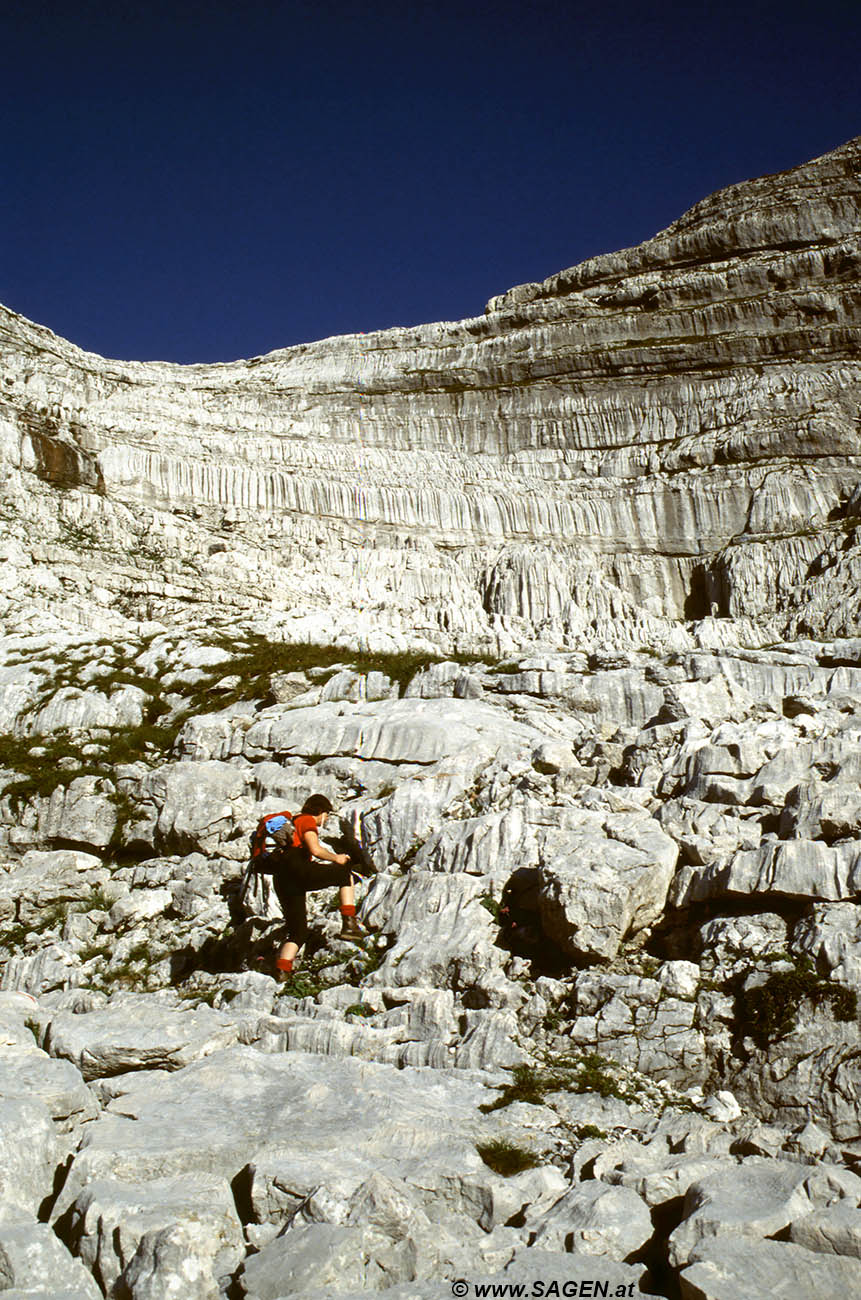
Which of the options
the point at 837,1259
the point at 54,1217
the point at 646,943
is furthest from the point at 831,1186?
the point at 54,1217

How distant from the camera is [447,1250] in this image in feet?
17.2

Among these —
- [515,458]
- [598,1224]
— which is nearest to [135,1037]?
[598,1224]

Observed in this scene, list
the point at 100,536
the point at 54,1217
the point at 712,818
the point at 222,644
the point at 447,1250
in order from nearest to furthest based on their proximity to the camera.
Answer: the point at 447,1250 → the point at 54,1217 → the point at 712,818 → the point at 222,644 → the point at 100,536

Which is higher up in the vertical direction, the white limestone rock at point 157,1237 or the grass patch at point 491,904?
the grass patch at point 491,904

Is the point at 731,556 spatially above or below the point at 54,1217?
above

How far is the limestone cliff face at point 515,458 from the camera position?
30359mm

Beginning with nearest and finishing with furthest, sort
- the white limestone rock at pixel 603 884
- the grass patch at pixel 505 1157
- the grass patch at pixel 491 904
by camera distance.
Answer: the grass patch at pixel 505 1157
the white limestone rock at pixel 603 884
the grass patch at pixel 491 904

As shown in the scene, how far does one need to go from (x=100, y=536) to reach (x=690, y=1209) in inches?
1202

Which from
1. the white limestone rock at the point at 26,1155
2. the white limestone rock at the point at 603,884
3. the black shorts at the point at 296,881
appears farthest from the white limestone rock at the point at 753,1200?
the black shorts at the point at 296,881

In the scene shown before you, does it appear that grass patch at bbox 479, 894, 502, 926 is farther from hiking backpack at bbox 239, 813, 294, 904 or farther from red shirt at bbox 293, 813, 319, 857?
hiking backpack at bbox 239, 813, 294, 904

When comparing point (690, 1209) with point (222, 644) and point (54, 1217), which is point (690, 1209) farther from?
point (222, 644)

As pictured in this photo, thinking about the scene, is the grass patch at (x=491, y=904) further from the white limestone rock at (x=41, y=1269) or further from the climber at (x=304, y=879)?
the white limestone rock at (x=41, y=1269)

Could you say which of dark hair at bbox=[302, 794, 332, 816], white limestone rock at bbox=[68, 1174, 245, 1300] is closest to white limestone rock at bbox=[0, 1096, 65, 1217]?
white limestone rock at bbox=[68, 1174, 245, 1300]

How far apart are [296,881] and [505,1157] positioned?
16.3ft
